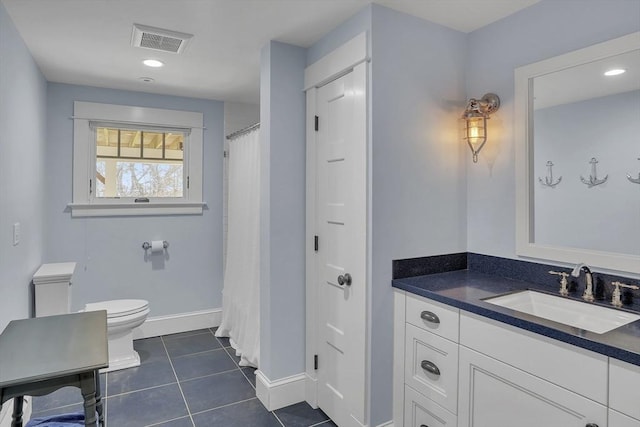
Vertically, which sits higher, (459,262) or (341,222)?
(341,222)

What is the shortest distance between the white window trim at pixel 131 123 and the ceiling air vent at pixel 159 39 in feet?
4.04

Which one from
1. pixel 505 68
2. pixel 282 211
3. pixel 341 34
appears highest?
pixel 341 34

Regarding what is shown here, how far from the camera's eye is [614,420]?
119 centimetres

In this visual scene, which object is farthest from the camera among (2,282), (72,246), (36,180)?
(72,246)

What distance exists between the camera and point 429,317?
1831mm

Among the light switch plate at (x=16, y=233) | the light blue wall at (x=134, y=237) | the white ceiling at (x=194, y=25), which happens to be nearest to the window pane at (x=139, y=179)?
the light blue wall at (x=134, y=237)

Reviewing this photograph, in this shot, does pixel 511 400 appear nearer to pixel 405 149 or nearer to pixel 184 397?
pixel 405 149

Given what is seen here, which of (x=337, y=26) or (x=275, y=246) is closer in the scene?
(x=337, y=26)

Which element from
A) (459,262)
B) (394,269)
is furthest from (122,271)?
(459,262)

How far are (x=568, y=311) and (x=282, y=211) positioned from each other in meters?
1.60

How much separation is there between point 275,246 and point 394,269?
2.57ft

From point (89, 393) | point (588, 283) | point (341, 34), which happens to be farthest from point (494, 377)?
point (341, 34)

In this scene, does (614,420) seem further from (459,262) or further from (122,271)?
(122,271)

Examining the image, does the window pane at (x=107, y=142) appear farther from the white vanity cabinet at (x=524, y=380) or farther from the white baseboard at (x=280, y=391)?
the white vanity cabinet at (x=524, y=380)
